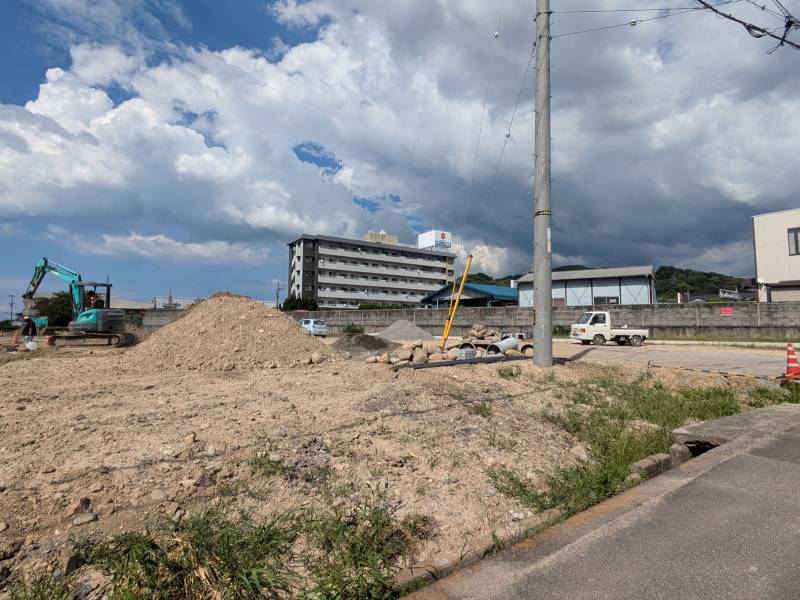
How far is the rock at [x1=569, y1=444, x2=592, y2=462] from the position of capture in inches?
196

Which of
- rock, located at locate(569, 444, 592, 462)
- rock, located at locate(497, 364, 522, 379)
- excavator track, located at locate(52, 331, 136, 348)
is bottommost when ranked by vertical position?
rock, located at locate(569, 444, 592, 462)

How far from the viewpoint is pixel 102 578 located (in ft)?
8.59

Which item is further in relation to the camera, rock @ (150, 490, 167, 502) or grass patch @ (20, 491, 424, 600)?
rock @ (150, 490, 167, 502)

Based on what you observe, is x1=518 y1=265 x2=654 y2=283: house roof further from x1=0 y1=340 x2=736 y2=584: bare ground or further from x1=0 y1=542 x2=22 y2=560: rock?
x1=0 y1=542 x2=22 y2=560: rock

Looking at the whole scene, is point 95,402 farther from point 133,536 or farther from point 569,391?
point 569,391

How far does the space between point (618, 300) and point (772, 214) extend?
14.5 m

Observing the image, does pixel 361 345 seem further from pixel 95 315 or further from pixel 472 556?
pixel 472 556

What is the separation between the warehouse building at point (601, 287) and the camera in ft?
148

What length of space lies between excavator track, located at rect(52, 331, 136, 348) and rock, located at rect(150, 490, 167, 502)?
739 inches

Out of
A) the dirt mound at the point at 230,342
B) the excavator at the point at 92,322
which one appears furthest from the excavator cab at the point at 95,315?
the dirt mound at the point at 230,342

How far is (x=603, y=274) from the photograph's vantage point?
156ft

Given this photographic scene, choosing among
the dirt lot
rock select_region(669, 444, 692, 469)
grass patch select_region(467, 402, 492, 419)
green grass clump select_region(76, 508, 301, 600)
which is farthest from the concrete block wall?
green grass clump select_region(76, 508, 301, 600)

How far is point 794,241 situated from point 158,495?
43.6m

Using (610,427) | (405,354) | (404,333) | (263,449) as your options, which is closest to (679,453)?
(610,427)
